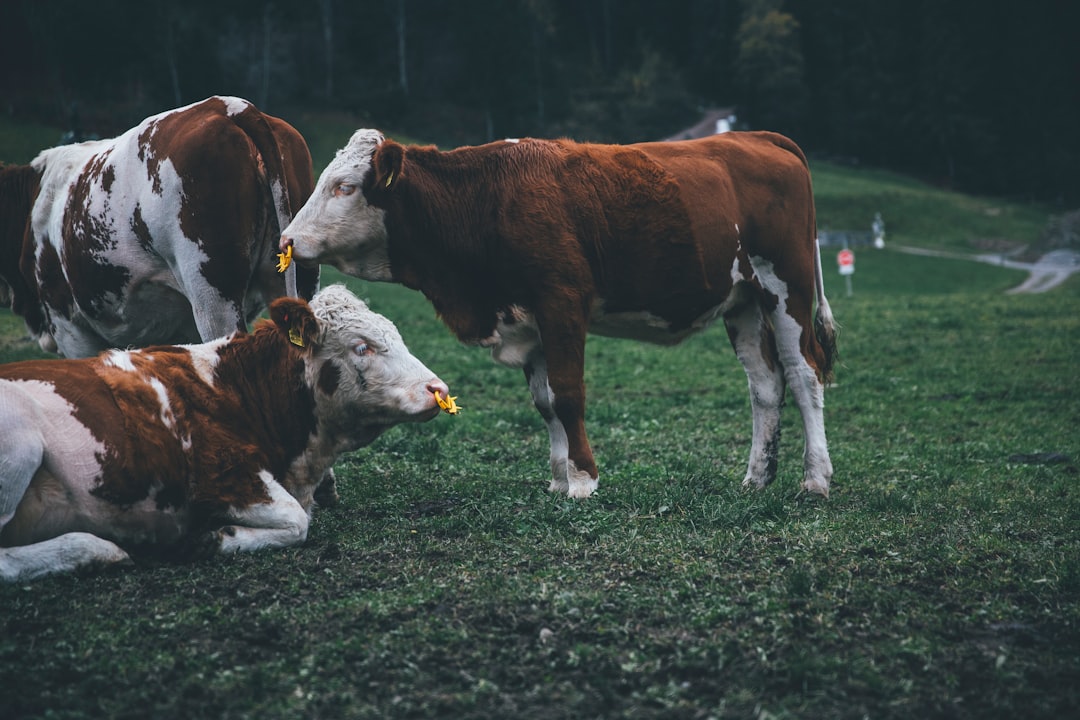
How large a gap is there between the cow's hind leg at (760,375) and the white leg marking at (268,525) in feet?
12.8

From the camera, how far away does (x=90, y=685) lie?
4199 millimetres

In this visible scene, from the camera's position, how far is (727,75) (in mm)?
88125

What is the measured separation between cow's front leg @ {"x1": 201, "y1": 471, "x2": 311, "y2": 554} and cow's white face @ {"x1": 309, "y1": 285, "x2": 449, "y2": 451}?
59cm

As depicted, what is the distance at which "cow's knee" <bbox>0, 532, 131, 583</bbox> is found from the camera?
524 centimetres

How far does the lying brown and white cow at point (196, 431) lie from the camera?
541 centimetres

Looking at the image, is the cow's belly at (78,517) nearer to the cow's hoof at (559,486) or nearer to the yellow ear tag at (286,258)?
the yellow ear tag at (286,258)

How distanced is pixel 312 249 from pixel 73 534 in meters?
2.58

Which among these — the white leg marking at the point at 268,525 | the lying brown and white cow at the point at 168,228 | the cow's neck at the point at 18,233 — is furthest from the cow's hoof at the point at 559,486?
the cow's neck at the point at 18,233

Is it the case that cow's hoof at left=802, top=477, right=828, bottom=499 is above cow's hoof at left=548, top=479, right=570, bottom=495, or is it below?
below

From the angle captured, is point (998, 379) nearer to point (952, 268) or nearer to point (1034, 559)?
point (1034, 559)

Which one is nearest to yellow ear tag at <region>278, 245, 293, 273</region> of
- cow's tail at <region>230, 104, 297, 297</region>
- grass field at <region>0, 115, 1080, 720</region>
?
cow's tail at <region>230, 104, 297, 297</region>

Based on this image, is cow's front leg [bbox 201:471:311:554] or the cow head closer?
cow's front leg [bbox 201:471:311:554]

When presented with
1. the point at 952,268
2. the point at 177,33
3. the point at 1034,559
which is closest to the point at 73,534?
the point at 1034,559

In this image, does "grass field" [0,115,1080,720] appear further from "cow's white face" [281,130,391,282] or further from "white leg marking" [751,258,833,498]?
"cow's white face" [281,130,391,282]
